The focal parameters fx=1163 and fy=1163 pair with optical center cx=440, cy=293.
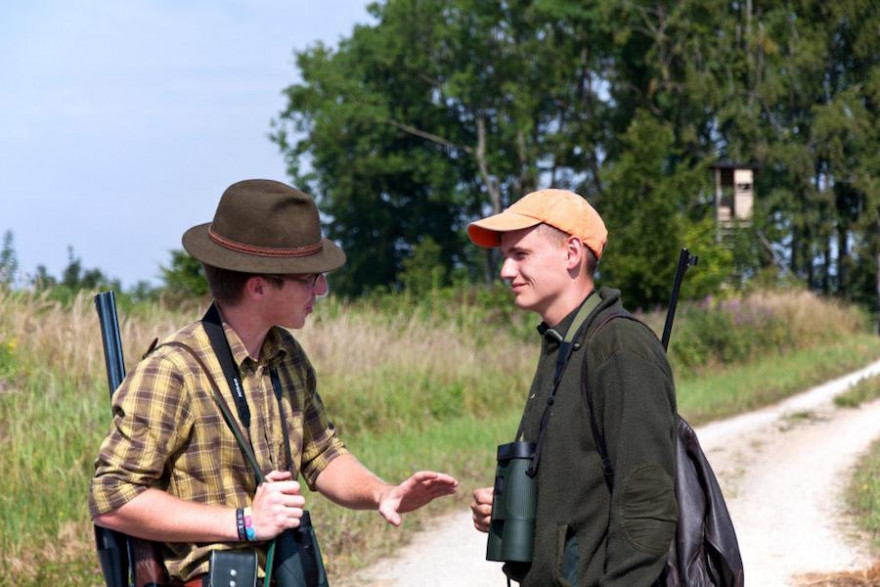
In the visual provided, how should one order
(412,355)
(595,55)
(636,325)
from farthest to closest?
(595,55) → (412,355) → (636,325)

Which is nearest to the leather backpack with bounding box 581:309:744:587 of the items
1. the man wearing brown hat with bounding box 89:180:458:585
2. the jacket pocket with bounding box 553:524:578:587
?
the jacket pocket with bounding box 553:524:578:587

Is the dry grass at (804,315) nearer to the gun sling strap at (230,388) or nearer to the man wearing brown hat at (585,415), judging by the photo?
the man wearing brown hat at (585,415)

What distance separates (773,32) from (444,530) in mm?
40302

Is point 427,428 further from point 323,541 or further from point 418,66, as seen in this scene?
point 418,66

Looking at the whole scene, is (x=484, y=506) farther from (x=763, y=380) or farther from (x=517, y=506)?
(x=763, y=380)

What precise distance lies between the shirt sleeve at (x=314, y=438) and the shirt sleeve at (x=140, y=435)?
0.57 metres

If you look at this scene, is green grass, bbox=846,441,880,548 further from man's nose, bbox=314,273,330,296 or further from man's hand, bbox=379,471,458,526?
man's nose, bbox=314,273,330,296

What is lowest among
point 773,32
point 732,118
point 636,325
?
point 636,325

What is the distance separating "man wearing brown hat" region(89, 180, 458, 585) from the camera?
2885mm

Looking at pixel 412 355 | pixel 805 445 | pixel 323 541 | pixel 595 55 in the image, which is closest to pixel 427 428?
pixel 412 355

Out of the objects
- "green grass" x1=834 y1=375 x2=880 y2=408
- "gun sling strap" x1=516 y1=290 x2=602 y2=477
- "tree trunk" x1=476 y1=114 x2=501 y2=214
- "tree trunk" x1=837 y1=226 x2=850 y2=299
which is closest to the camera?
"gun sling strap" x1=516 y1=290 x2=602 y2=477

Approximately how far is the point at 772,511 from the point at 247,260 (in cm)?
679

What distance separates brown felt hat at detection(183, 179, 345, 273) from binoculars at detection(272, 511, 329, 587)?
2.24 feet

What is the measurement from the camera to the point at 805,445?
12.4 meters
